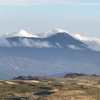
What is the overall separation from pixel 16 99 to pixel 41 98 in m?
10.2

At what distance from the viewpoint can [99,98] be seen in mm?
194500

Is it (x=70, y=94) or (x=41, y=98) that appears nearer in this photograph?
(x=41, y=98)

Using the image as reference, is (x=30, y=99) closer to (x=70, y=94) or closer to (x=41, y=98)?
(x=41, y=98)

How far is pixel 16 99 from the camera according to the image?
181875 millimetres

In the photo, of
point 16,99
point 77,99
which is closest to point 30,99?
point 16,99

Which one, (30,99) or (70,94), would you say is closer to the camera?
(30,99)

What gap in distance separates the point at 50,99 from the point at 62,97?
786 cm

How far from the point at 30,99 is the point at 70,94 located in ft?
77.1

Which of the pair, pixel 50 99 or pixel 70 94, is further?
pixel 70 94

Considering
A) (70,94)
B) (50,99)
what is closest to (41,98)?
(50,99)

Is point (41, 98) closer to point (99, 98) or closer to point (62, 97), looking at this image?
point (62, 97)

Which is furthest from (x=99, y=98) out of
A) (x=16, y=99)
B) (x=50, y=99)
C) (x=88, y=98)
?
(x=16, y=99)

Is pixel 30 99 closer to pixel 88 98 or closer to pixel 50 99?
pixel 50 99

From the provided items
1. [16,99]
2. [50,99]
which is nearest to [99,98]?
[50,99]
